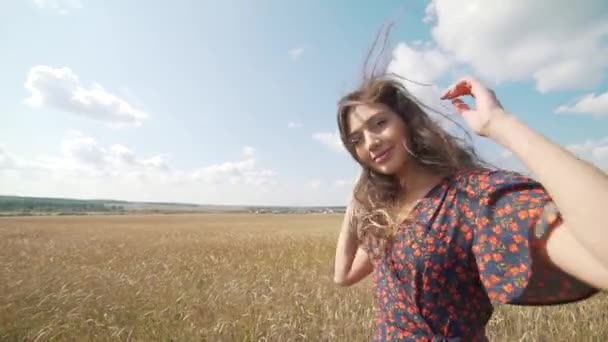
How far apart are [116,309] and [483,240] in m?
4.92

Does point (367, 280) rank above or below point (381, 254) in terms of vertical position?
below

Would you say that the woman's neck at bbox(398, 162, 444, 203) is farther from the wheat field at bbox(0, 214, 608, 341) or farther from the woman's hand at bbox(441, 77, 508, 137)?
the wheat field at bbox(0, 214, 608, 341)

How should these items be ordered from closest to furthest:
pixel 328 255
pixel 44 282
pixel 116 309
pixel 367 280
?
pixel 116 309
pixel 44 282
pixel 367 280
pixel 328 255

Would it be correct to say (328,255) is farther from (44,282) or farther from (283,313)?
(44,282)

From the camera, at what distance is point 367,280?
22.0ft

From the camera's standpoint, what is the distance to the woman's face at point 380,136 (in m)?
1.55

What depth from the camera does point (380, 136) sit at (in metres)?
1.55

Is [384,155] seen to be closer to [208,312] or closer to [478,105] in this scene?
[478,105]

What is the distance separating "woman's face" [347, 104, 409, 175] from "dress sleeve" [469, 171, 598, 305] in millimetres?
435

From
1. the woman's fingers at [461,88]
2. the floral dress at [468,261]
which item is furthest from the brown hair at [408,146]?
the woman's fingers at [461,88]

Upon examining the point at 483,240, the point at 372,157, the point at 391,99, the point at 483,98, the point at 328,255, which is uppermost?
the point at 391,99

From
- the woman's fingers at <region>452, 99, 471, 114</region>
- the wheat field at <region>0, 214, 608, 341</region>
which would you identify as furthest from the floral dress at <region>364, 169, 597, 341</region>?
the wheat field at <region>0, 214, 608, 341</region>

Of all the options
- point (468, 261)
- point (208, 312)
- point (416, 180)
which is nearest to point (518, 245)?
point (468, 261)

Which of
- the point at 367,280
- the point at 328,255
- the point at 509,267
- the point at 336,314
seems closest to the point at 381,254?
the point at 509,267
